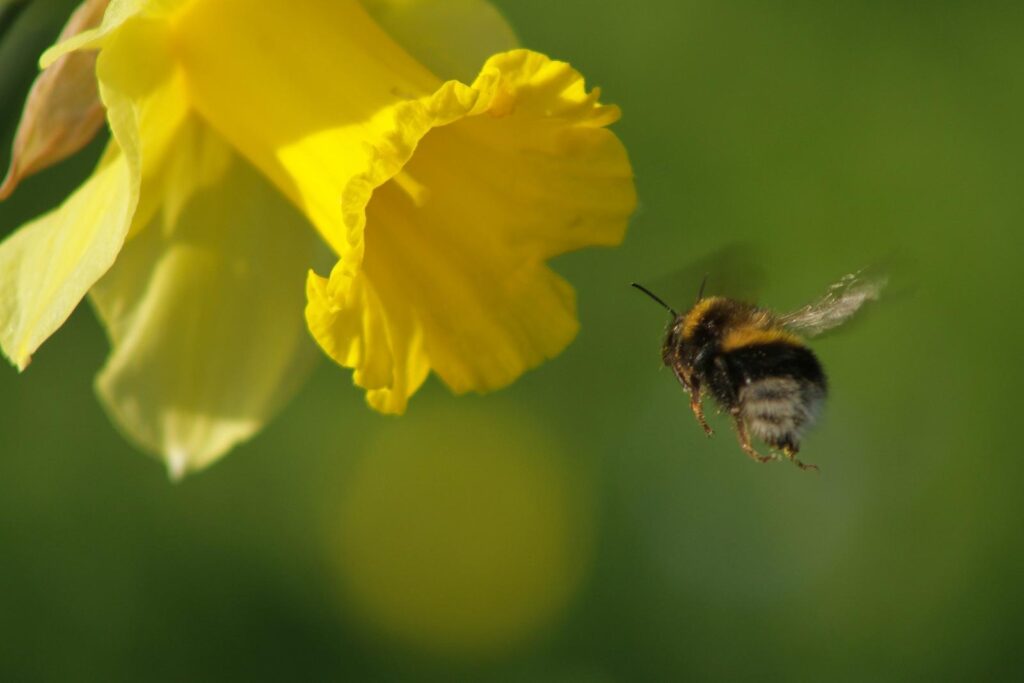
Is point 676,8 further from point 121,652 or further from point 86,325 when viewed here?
point 121,652

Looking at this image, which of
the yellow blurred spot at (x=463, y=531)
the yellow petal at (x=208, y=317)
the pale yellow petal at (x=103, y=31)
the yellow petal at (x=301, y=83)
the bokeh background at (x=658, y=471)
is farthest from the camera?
the yellow blurred spot at (x=463, y=531)

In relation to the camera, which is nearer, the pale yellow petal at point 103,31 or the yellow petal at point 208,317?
the pale yellow petal at point 103,31

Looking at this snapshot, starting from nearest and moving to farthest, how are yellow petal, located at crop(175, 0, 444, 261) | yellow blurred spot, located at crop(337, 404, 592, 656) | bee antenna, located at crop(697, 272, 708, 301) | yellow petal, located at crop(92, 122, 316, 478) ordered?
yellow petal, located at crop(175, 0, 444, 261) → bee antenna, located at crop(697, 272, 708, 301) → yellow petal, located at crop(92, 122, 316, 478) → yellow blurred spot, located at crop(337, 404, 592, 656)

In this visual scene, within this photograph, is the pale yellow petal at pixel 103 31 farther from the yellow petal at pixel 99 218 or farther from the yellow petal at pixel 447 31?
the yellow petal at pixel 447 31

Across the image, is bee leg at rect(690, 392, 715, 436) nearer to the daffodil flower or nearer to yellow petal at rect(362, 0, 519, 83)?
the daffodil flower

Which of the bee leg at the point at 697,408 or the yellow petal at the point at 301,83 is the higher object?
the yellow petal at the point at 301,83

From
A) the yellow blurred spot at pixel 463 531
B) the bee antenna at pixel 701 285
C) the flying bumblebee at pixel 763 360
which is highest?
the bee antenna at pixel 701 285

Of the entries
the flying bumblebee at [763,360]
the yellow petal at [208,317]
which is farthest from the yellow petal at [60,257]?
the flying bumblebee at [763,360]

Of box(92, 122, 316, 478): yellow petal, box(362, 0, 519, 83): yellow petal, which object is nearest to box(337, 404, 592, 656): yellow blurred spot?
box(92, 122, 316, 478): yellow petal
